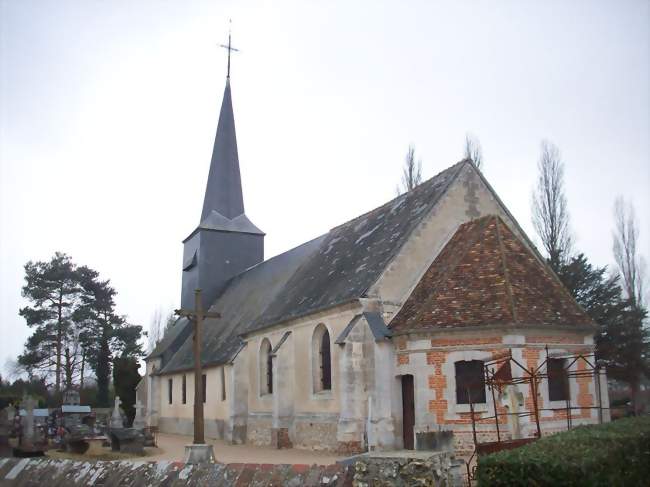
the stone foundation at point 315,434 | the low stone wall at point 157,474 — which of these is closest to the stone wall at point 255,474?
the low stone wall at point 157,474

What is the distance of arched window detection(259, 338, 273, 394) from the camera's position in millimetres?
22031

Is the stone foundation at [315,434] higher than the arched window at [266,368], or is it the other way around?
the arched window at [266,368]

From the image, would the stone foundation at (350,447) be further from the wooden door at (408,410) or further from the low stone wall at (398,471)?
the low stone wall at (398,471)

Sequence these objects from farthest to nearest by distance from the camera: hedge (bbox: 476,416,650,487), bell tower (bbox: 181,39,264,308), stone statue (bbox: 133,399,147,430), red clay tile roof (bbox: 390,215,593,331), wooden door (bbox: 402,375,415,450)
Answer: bell tower (bbox: 181,39,264,308)
stone statue (bbox: 133,399,147,430)
wooden door (bbox: 402,375,415,450)
red clay tile roof (bbox: 390,215,593,331)
hedge (bbox: 476,416,650,487)

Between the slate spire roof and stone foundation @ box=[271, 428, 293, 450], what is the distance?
15926 millimetres

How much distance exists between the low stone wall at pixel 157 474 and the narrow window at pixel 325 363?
39.2 feet

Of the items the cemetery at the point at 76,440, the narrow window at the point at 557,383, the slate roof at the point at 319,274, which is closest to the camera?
the narrow window at the point at 557,383

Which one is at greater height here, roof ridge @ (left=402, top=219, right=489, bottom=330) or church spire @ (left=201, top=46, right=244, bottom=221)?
church spire @ (left=201, top=46, right=244, bottom=221)

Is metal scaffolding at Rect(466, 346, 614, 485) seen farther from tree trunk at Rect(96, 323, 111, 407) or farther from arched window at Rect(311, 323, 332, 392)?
tree trunk at Rect(96, 323, 111, 407)

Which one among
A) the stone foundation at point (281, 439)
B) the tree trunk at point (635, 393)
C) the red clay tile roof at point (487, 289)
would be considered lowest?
the stone foundation at point (281, 439)

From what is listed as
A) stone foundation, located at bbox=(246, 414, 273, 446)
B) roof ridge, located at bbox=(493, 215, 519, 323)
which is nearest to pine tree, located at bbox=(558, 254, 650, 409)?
roof ridge, located at bbox=(493, 215, 519, 323)

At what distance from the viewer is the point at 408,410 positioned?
15.9m

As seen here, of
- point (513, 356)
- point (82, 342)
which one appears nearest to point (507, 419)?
point (513, 356)

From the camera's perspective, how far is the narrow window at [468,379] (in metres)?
14.6
